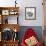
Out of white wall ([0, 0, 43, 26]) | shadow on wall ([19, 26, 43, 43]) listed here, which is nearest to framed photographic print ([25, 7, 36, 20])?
white wall ([0, 0, 43, 26])

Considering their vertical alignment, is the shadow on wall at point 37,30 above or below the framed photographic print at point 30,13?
below

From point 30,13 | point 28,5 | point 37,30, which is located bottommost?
point 37,30

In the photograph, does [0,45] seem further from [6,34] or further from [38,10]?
[38,10]

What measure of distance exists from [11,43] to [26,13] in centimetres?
129

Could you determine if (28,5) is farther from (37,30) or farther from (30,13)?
(37,30)

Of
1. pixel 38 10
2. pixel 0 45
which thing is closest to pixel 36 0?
pixel 38 10

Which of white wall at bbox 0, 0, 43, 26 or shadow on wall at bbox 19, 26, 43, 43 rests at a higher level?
white wall at bbox 0, 0, 43, 26

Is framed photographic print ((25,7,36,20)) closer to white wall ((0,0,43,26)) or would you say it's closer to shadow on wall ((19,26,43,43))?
white wall ((0,0,43,26))

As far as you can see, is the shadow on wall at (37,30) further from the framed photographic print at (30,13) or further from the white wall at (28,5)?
the framed photographic print at (30,13)

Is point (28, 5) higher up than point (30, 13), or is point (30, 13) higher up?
point (28, 5)

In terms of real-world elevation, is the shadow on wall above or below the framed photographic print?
below

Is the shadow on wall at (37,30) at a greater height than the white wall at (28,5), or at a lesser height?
lesser

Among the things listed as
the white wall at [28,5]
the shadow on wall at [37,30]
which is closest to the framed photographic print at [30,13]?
the white wall at [28,5]

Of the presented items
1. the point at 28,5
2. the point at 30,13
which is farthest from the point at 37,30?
the point at 28,5
